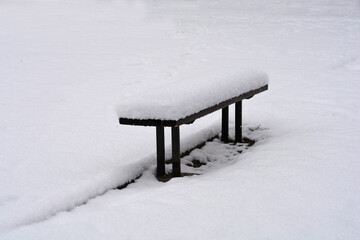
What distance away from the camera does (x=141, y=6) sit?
25.0 m

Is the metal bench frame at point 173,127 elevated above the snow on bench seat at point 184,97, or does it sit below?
below

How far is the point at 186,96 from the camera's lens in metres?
4.25

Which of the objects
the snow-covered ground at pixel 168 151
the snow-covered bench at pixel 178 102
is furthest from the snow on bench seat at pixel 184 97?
the snow-covered ground at pixel 168 151

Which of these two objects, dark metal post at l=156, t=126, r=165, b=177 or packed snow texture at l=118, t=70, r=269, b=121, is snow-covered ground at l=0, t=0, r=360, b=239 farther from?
packed snow texture at l=118, t=70, r=269, b=121

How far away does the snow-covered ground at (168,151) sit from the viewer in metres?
3.53

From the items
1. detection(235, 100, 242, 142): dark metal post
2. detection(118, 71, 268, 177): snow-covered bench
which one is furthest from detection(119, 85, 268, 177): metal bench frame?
detection(235, 100, 242, 142): dark metal post

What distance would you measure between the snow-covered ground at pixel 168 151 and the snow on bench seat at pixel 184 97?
1.73 ft

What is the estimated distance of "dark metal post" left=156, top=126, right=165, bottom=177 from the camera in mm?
4453

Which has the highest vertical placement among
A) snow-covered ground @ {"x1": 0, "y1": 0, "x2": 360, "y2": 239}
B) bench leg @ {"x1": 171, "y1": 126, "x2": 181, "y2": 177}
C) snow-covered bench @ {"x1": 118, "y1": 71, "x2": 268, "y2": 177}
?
snow-covered bench @ {"x1": 118, "y1": 71, "x2": 268, "y2": 177}

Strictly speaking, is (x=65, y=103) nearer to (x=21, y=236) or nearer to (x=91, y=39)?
(x=21, y=236)

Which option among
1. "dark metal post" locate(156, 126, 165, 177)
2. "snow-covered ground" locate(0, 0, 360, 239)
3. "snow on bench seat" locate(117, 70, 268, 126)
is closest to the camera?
"snow-covered ground" locate(0, 0, 360, 239)

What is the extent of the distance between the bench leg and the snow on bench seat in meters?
0.31

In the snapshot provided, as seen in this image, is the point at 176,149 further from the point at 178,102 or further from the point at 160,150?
the point at 178,102

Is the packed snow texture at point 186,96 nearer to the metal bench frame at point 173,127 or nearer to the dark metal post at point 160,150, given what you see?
the metal bench frame at point 173,127
